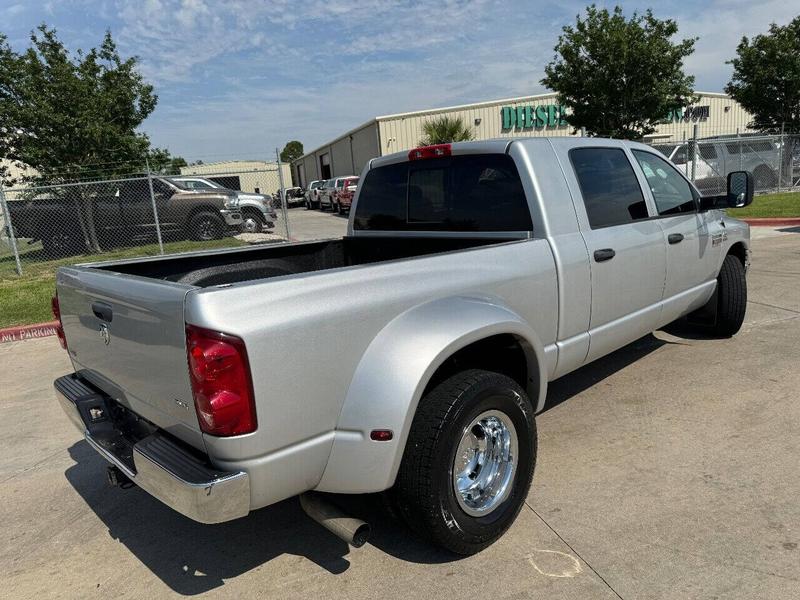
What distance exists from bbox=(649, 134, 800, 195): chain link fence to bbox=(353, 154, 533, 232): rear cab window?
15.1 meters

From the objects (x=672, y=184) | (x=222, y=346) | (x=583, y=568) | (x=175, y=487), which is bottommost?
(x=583, y=568)

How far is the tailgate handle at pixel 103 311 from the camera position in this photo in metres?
2.55

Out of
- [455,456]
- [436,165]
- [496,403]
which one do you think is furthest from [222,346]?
[436,165]

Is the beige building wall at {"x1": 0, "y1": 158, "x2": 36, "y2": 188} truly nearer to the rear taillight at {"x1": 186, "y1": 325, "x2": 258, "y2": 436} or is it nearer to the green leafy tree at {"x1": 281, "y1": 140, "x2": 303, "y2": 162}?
the rear taillight at {"x1": 186, "y1": 325, "x2": 258, "y2": 436}

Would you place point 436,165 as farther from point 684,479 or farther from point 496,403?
point 684,479

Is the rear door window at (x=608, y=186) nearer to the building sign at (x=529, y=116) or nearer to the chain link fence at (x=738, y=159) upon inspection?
the chain link fence at (x=738, y=159)

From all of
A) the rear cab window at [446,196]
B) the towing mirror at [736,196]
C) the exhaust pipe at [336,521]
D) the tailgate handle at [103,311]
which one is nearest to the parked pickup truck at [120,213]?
the rear cab window at [446,196]

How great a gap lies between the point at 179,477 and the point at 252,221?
15.5 meters

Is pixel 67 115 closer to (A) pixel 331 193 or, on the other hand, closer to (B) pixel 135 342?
(B) pixel 135 342

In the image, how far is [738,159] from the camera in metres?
18.8

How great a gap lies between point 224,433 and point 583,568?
1659 mm

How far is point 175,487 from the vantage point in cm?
212

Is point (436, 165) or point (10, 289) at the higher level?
point (436, 165)

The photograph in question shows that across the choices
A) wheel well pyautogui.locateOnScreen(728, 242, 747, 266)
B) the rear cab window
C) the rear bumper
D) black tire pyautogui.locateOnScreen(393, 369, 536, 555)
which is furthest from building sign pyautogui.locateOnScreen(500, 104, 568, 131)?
the rear bumper
